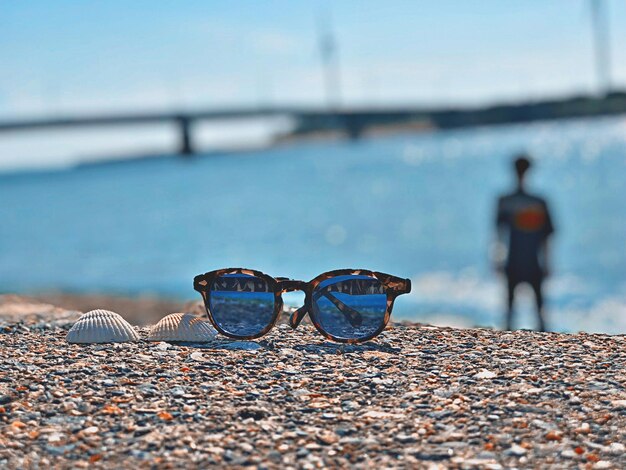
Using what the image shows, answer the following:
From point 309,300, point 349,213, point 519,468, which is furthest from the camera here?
point 349,213

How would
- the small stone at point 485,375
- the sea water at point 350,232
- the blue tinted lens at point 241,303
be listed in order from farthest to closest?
the sea water at point 350,232 → the blue tinted lens at point 241,303 → the small stone at point 485,375

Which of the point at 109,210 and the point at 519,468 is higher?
the point at 109,210

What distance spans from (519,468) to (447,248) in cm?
3619

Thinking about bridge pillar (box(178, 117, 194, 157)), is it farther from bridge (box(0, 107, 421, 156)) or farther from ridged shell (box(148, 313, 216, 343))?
ridged shell (box(148, 313, 216, 343))

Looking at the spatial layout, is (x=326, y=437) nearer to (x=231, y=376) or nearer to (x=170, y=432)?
(x=170, y=432)

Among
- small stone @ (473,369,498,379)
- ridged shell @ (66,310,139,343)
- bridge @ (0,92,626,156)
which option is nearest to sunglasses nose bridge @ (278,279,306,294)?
ridged shell @ (66,310,139,343)

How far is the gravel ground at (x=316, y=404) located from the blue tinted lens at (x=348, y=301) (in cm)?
22

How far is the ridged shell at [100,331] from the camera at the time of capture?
19.4 feet

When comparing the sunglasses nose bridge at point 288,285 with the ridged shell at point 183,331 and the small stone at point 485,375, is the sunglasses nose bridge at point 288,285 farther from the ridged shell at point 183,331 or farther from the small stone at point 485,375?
the small stone at point 485,375

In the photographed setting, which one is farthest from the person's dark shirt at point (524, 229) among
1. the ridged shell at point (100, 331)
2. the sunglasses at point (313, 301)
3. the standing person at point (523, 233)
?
the ridged shell at point (100, 331)

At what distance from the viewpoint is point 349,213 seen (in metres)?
61.5

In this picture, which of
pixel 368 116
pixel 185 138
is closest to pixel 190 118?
pixel 185 138

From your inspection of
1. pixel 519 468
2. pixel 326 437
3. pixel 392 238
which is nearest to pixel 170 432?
pixel 326 437

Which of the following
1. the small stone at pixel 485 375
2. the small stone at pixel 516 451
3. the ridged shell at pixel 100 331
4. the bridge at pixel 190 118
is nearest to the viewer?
the small stone at pixel 516 451
